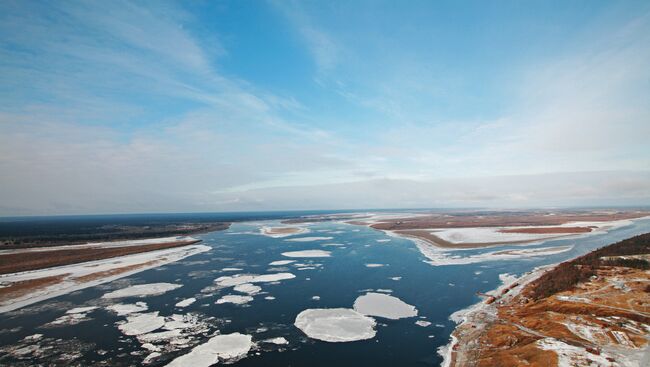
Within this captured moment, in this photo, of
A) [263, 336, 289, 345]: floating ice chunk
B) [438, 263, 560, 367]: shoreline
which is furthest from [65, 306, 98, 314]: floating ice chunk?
[438, 263, 560, 367]: shoreline

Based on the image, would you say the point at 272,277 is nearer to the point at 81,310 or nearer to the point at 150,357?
the point at 81,310

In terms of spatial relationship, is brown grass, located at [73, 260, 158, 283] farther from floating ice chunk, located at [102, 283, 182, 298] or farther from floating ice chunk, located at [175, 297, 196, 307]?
floating ice chunk, located at [175, 297, 196, 307]

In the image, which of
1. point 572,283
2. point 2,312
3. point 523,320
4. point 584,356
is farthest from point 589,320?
point 2,312

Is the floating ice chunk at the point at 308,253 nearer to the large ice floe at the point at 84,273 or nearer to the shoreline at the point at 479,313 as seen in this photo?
the large ice floe at the point at 84,273

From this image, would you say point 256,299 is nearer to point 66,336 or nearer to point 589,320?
point 66,336

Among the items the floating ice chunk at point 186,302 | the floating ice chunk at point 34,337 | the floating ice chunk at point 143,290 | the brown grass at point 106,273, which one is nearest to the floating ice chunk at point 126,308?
the floating ice chunk at point 186,302

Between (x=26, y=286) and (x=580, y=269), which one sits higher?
(x=580, y=269)

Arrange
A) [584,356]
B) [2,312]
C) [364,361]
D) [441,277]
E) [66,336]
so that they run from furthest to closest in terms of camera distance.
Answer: [441,277]
[2,312]
[66,336]
[364,361]
[584,356]

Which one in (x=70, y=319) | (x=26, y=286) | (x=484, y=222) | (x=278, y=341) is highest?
(x=484, y=222)

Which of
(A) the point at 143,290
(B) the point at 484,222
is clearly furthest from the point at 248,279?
(B) the point at 484,222
